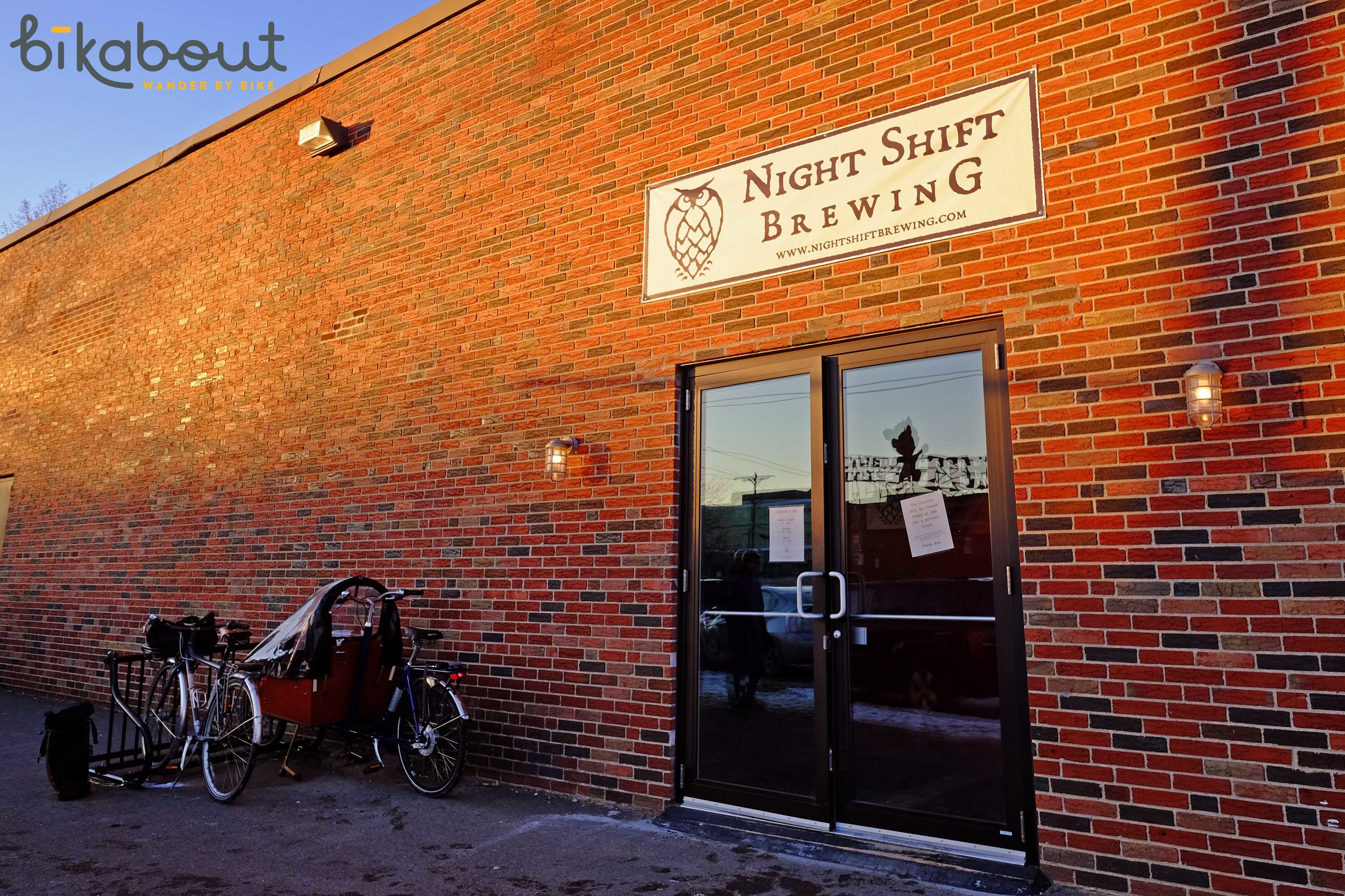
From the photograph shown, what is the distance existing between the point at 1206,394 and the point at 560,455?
360 cm

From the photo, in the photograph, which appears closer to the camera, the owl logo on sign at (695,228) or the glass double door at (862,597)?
the glass double door at (862,597)

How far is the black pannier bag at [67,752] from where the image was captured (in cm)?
536

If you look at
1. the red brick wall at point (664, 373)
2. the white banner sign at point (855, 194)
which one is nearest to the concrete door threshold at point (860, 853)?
the red brick wall at point (664, 373)

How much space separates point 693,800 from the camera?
16.5 ft

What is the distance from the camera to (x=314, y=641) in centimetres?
543

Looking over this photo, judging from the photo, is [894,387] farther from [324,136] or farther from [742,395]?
[324,136]

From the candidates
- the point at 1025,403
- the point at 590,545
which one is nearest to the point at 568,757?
the point at 590,545

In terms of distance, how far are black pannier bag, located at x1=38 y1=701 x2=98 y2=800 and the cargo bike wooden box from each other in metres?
1.05

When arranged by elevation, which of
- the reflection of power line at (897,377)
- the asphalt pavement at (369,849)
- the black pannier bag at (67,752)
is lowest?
the asphalt pavement at (369,849)

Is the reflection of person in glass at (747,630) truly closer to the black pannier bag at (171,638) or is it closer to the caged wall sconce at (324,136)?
the black pannier bag at (171,638)

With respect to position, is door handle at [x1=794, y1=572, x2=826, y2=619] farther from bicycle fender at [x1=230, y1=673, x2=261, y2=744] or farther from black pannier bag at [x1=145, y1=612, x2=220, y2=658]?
black pannier bag at [x1=145, y1=612, x2=220, y2=658]

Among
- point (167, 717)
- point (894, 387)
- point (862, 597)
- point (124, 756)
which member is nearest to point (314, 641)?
point (124, 756)

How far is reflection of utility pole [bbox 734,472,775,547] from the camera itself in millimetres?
5117

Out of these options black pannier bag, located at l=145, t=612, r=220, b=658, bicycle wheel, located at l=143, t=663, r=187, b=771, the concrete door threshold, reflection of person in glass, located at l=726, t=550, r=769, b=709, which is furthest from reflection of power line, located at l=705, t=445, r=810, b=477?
bicycle wheel, located at l=143, t=663, r=187, b=771
